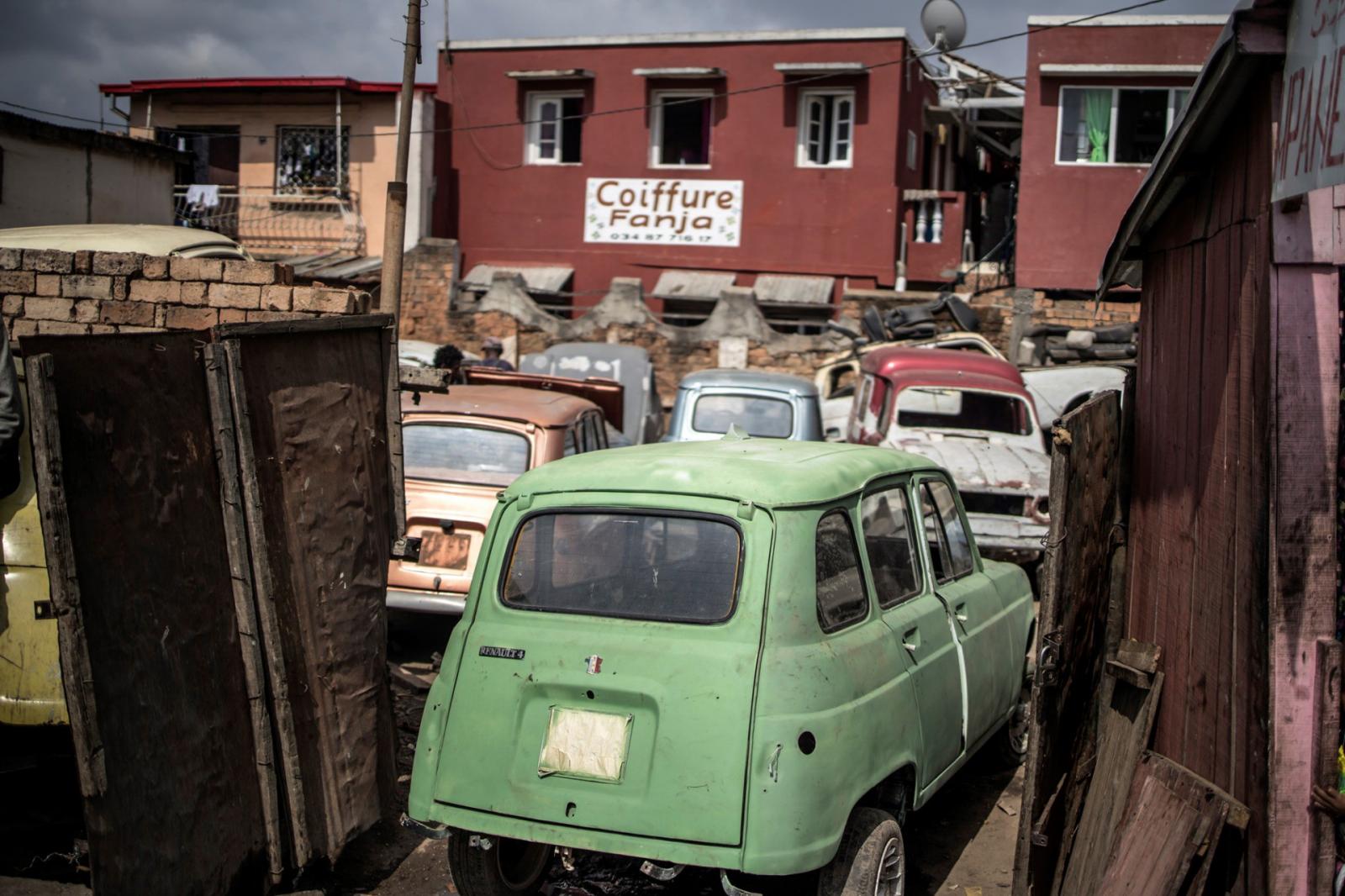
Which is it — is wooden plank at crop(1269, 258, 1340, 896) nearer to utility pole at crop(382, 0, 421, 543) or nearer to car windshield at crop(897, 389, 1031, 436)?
utility pole at crop(382, 0, 421, 543)

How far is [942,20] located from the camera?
70.1 ft

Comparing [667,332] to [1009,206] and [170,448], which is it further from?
[170,448]

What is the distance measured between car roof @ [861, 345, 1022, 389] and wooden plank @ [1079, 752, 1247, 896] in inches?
293

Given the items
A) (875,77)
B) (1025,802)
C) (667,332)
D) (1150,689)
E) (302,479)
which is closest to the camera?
(1025,802)

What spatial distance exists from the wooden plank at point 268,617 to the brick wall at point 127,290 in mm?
1802

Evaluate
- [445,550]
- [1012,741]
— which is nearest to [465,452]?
[445,550]

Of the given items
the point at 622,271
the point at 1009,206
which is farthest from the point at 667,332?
the point at 1009,206

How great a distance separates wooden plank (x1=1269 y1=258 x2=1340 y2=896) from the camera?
308cm

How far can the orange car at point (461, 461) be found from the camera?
7.11 metres

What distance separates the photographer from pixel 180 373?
4.00 meters

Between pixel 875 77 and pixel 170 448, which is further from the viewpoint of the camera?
pixel 875 77

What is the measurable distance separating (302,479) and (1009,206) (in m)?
19.9

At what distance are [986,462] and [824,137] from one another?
13.4 m

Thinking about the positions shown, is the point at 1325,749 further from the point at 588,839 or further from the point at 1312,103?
the point at 588,839
